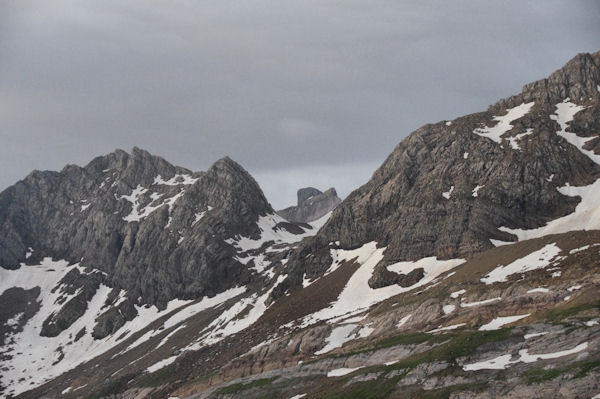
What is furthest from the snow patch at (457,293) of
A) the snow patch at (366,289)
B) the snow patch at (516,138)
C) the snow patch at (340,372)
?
the snow patch at (516,138)

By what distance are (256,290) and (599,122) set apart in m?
112

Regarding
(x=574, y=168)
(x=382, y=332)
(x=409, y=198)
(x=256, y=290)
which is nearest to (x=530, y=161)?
(x=574, y=168)

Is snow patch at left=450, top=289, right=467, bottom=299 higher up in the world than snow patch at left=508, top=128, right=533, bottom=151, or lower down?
lower down

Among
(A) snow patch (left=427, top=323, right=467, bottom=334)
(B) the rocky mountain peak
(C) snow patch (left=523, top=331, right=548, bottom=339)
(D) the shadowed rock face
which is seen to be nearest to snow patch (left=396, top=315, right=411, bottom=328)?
(A) snow patch (left=427, top=323, right=467, bottom=334)

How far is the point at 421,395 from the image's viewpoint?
50.7 meters

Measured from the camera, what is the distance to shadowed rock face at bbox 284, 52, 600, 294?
435 ft

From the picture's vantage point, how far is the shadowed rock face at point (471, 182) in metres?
133

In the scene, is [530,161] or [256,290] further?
[256,290]

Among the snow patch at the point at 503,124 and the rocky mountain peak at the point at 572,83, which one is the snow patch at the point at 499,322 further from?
the rocky mountain peak at the point at 572,83

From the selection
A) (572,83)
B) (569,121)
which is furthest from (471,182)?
(572,83)

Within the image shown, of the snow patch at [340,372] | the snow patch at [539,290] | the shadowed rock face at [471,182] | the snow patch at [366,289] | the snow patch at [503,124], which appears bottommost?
the snow patch at [340,372]

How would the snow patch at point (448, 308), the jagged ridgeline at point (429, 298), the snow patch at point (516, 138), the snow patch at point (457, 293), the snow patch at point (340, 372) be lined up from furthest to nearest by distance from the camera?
1. the snow patch at point (516, 138)
2. the snow patch at point (457, 293)
3. the snow patch at point (448, 308)
4. the snow patch at point (340, 372)
5. the jagged ridgeline at point (429, 298)

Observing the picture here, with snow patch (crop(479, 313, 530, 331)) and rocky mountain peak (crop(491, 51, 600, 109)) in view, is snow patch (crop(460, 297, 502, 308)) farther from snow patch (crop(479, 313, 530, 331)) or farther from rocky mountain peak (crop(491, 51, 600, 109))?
rocky mountain peak (crop(491, 51, 600, 109))

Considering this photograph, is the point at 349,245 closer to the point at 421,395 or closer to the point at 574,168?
the point at 574,168
